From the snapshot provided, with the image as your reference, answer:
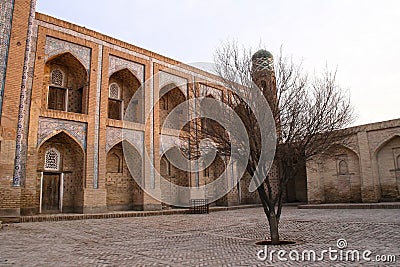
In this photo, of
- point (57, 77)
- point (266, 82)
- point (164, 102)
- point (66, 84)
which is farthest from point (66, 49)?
point (266, 82)

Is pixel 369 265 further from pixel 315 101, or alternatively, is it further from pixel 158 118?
pixel 158 118

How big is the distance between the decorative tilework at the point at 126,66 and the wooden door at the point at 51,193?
5.44 metres

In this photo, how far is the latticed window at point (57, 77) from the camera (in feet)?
50.4

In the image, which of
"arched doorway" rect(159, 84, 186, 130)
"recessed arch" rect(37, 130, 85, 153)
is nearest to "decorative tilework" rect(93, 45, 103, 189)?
"recessed arch" rect(37, 130, 85, 153)

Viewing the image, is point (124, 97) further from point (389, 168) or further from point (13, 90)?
point (389, 168)

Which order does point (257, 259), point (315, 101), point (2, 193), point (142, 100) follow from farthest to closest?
point (142, 100)
point (2, 193)
point (315, 101)
point (257, 259)

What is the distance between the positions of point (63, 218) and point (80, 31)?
27.3 ft

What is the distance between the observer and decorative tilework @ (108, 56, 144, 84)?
1634 centimetres

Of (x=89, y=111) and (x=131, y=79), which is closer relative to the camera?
(x=89, y=111)

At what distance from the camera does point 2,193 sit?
11.6m

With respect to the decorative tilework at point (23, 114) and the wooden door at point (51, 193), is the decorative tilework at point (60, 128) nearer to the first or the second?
the decorative tilework at point (23, 114)

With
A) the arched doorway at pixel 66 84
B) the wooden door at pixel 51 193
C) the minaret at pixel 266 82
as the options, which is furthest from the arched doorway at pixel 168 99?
the minaret at pixel 266 82

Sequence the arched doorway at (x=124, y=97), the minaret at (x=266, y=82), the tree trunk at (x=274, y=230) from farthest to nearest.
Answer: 1. the arched doorway at (x=124, y=97)
2. the minaret at (x=266, y=82)
3. the tree trunk at (x=274, y=230)

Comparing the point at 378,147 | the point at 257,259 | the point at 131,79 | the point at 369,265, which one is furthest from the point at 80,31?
the point at 378,147
